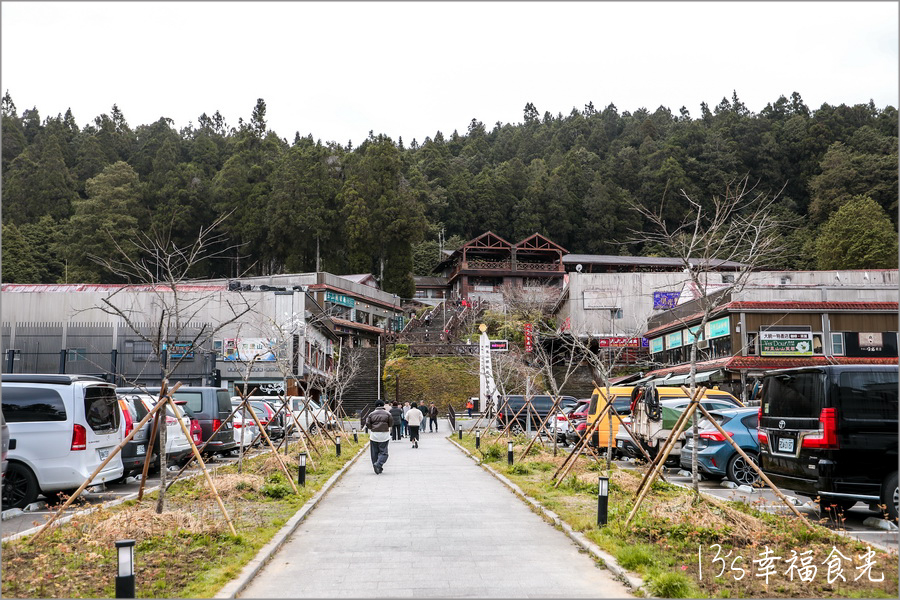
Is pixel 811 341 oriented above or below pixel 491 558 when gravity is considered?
above

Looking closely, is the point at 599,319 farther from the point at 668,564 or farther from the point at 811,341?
the point at 668,564

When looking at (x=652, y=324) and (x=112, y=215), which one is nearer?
(x=652, y=324)

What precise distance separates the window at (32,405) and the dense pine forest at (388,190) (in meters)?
38.7

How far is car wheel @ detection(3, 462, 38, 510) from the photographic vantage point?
1061 cm

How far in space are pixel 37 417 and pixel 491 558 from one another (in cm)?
735

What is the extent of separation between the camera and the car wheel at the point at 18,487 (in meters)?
10.6

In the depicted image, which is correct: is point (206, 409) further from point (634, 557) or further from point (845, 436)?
point (845, 436)

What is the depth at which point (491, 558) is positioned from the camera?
24.8 feet

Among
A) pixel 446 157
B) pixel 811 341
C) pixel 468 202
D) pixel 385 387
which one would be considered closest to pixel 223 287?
pixel 385 387

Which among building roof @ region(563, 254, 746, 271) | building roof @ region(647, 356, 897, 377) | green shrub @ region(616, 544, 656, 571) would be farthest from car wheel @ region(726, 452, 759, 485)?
building roof @ region(563, 254, 746, 271)

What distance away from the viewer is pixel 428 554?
→ 7754 mm

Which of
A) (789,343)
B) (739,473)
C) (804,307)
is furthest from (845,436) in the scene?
(804,307)

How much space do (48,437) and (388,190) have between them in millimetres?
52462

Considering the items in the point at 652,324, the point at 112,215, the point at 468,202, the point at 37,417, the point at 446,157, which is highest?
the point at 446,157
